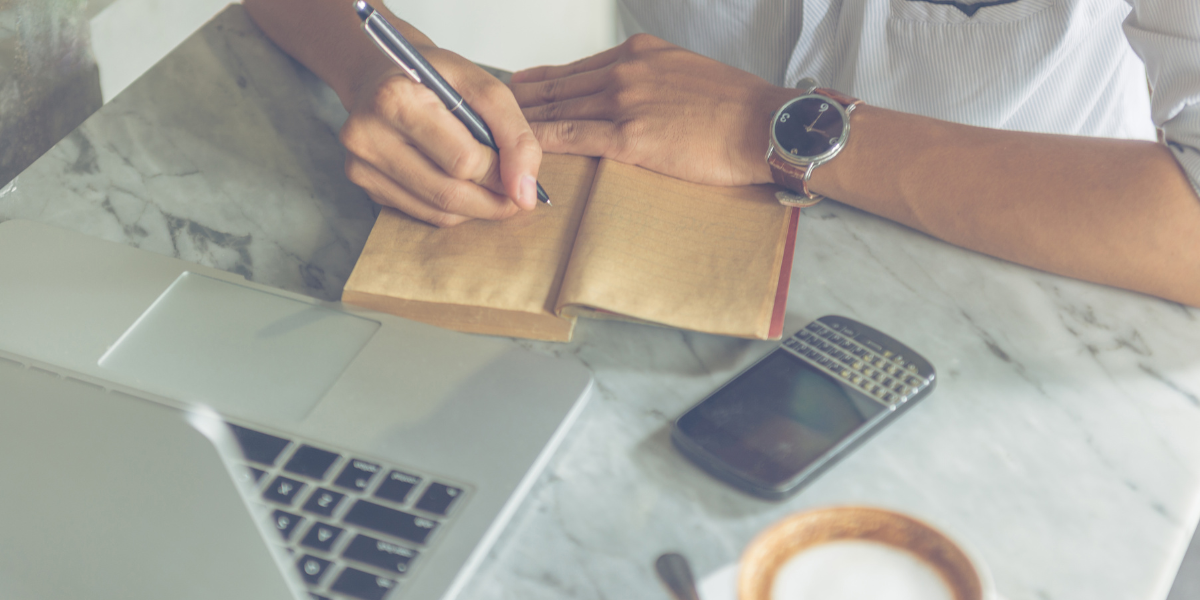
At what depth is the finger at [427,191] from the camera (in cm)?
54

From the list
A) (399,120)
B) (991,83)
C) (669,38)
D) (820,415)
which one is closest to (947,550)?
(820,415)

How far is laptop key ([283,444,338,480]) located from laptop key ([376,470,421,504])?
1.3 inches

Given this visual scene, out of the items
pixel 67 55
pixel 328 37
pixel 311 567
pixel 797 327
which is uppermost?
pixel 67 55

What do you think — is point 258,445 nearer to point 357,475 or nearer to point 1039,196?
point 357,475

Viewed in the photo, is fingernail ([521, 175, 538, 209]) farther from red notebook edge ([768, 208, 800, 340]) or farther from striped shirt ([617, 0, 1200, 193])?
striped shirt ([617, 0, 1200, 193])

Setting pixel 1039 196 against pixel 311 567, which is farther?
pixel 1039 196

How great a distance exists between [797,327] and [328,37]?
507 millimetres

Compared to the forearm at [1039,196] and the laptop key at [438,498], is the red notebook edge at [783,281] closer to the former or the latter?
the forearm at [1039,196]

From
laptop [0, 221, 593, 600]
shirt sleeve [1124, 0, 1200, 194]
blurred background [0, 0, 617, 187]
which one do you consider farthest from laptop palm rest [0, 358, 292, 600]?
shirt sleeve [1124, 0, 1200, 194]

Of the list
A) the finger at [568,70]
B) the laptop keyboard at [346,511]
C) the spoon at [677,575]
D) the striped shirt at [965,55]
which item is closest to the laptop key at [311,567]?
the laptop keyboard at [346,511]

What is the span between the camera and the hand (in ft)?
1.94

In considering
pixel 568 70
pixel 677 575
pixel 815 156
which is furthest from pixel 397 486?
pixel 568 70

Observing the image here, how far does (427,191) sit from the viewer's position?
→ 539 millimetres

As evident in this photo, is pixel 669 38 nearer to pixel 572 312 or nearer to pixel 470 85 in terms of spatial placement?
pixel 470 85
